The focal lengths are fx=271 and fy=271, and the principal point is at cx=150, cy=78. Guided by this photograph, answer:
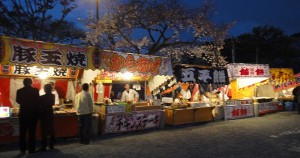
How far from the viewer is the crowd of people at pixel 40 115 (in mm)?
7480

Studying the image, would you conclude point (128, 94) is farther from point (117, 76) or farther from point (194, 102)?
point (194, 102)

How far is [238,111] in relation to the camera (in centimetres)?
1591

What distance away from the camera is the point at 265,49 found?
40375 mm

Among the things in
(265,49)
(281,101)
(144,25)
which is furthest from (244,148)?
(265,49)

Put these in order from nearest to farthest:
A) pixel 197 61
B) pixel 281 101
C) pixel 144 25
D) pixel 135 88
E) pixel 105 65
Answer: pixel 105 65 → pixel 135 88 → pixel 144 25 → pixel 281 101 → pixel 197 61

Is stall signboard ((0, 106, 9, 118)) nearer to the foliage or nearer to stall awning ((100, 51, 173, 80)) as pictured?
stall awning ((100, 51, 173, 80))

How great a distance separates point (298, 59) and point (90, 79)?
36.9 m

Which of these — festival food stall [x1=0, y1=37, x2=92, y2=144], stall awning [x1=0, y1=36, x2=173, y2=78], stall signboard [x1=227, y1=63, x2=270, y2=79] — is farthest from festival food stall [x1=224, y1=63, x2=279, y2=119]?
festival food stall [x1=0, y1=37, x2=92, y2=144]

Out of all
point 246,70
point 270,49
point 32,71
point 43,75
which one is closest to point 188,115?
point 246,70

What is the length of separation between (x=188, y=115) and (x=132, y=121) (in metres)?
3.46

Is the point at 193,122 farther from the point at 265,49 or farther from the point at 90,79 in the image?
the point at 265,49

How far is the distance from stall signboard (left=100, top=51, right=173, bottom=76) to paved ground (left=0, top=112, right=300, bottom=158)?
2614 millimetres

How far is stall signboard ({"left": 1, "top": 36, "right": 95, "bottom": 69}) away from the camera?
842cm

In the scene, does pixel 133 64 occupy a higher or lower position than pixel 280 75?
lower
